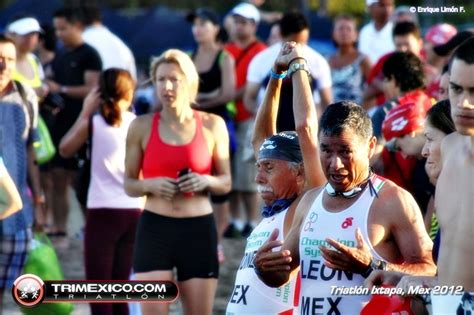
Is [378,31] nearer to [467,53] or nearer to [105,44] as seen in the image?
[105,44]

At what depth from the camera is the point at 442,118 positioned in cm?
580

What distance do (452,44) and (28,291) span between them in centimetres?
411

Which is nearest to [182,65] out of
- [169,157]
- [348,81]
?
[169,157]

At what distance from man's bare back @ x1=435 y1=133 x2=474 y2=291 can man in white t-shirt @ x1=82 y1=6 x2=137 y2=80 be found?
27.0ft

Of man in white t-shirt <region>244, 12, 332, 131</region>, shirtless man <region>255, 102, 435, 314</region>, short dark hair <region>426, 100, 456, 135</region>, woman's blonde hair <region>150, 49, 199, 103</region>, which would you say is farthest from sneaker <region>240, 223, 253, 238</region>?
shirtless man <region>255, 102, 435, 314</region>

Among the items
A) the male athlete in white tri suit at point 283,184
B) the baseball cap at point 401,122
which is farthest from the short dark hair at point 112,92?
the male athlete in white tri suit at point 283,184

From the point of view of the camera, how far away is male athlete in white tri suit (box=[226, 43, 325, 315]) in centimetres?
555

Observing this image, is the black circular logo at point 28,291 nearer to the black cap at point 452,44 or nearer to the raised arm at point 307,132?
the raised arm at point 307,132

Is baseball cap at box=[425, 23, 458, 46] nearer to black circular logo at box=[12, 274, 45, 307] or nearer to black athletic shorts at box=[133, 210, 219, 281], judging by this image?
black athletic shorts at box=[133, 210, 219, 281]

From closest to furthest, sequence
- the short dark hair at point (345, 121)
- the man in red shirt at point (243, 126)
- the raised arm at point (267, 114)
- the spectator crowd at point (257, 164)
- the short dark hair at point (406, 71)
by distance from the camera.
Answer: the spectator crowd at point (257, 164), the short dark hair at point (345, 121), the raised arm at point (267, 114), the short dark hair at point (406, 71), the man in red shirt at point (243, 126)

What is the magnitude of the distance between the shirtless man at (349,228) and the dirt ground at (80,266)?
454cm

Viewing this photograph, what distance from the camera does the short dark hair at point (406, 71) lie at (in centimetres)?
839

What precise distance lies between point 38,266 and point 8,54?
4.92ft

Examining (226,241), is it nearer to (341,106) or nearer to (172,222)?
(172,222)
